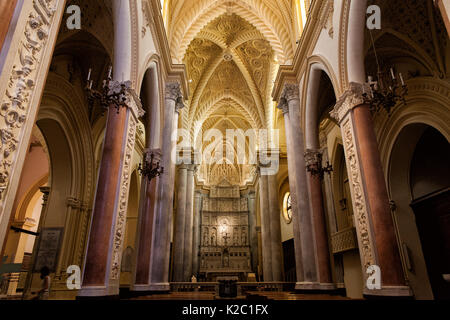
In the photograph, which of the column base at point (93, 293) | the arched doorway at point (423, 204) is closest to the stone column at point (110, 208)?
the column base at point (93, 293)

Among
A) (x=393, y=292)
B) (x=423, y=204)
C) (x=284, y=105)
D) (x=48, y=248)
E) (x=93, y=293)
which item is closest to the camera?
(x=93, y=293)

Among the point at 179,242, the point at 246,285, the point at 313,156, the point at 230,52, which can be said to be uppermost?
the point at 230,52

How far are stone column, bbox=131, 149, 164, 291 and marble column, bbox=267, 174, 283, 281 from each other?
7453 millimetres

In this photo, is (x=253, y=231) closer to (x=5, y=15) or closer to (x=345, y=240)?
(x=345, y=240)

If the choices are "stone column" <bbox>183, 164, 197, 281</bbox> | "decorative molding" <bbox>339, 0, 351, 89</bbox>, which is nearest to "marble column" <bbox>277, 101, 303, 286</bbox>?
"decorative molding" <bbox>339, 0, 351, 89</bbox>

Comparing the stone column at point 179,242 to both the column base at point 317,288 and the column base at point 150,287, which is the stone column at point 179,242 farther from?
the column base at point 317,288

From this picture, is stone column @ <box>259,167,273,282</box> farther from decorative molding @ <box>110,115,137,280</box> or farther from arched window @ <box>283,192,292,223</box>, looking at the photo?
decorative molding @ <box>110,115,137,280</box>

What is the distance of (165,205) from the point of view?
822 cm

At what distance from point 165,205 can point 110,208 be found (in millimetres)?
3205

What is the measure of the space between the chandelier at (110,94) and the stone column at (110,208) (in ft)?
0.26

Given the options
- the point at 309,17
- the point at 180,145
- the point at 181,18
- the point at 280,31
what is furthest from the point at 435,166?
the point at 180,145

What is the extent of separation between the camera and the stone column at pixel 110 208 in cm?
465

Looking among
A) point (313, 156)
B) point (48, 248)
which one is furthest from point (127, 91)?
point (48, 248)

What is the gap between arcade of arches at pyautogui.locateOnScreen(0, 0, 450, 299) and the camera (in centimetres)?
474
